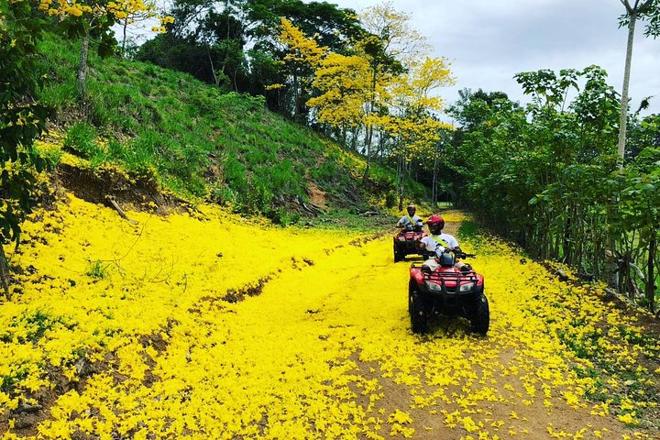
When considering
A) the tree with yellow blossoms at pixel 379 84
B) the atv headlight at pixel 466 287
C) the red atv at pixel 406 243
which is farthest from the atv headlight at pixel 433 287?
the tree with yellow blossoms at pixel 379 84

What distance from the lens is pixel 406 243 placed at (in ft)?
46.3

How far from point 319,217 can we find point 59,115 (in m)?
11.6

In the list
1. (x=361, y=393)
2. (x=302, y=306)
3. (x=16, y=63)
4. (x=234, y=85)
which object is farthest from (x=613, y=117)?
(x=234, y=85)

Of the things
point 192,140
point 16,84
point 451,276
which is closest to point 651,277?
point 451,276

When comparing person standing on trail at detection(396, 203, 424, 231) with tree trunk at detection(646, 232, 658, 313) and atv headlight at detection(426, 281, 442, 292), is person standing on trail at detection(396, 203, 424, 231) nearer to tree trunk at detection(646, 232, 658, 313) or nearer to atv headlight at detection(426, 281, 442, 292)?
tree trunk at detection(646, 232, 658, 313)

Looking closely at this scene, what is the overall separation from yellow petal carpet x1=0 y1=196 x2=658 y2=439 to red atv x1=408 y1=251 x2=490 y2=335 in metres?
0.33

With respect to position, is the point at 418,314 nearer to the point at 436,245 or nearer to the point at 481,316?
the point at 481,316

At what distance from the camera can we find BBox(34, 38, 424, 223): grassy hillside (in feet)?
43.7

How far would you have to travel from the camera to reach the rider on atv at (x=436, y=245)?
7.72 m

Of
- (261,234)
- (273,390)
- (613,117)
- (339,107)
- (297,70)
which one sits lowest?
(273,390)

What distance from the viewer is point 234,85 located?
1423 inches

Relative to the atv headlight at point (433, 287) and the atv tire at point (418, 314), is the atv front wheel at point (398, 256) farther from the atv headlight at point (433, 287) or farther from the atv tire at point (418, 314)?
the atv headlight at point (433, 287)

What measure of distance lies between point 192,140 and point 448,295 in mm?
14096

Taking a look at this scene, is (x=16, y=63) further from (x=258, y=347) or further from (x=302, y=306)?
(x=302, y=306)
